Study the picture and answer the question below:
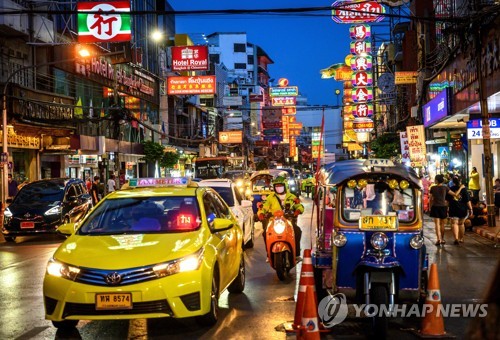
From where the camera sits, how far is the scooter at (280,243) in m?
10.8

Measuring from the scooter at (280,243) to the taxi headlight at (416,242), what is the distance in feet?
11.6

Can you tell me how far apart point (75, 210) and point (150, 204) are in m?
12.3

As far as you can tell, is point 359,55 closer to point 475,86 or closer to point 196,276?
point 475,86

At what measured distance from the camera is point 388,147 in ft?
141

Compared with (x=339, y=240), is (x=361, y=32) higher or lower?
higher

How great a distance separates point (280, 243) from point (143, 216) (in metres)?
3.05

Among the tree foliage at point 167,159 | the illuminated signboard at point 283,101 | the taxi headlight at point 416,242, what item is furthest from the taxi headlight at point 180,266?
the illuminated signboard at point 283,101

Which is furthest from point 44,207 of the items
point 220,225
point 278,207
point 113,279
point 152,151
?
point 152,151

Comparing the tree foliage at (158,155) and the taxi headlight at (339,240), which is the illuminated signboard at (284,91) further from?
the taxi headlight at (339,240)

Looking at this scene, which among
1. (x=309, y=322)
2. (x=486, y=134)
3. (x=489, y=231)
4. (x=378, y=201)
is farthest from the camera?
(x=486, y=134)

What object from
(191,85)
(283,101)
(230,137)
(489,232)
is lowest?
(489,232)

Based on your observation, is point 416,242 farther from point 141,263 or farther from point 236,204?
point 236,204

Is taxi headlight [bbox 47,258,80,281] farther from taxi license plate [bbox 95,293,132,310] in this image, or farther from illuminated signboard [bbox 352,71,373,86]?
illuminated signboard [bbox 352,71,373,86]

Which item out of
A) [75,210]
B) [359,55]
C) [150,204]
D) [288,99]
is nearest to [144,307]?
[150,204]
